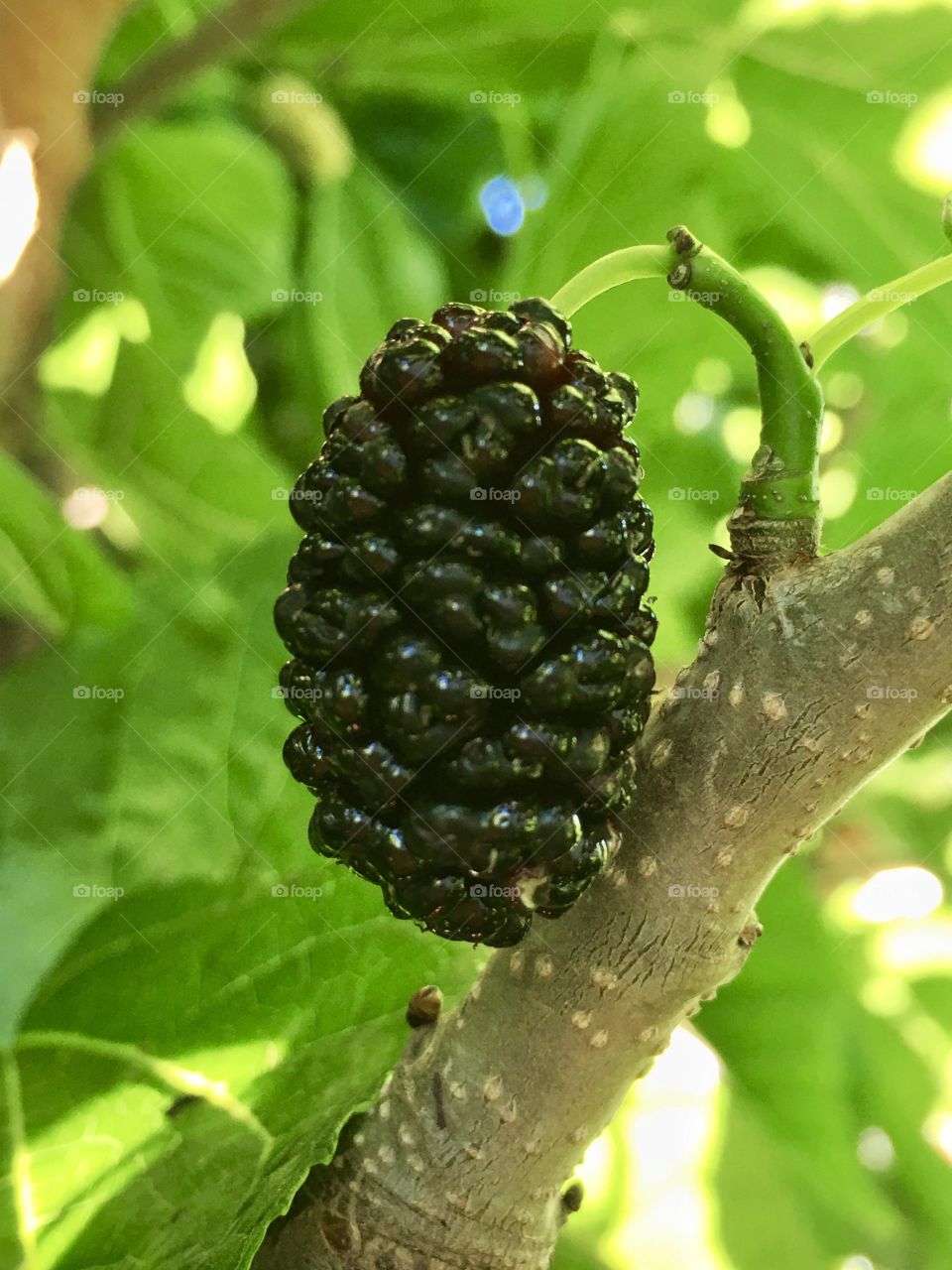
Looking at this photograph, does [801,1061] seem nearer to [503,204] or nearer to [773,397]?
[773,397]

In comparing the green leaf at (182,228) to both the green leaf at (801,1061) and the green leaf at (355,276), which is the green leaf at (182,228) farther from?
the green leaf at (801,1061)

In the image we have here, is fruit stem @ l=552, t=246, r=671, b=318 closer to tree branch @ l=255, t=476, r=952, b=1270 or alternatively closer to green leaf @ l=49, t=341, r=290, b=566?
tree branch @ l=255, t=476, r=952, b=1270

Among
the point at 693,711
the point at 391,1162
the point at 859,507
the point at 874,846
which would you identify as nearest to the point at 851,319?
the point at 693,711

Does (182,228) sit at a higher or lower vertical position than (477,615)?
higher

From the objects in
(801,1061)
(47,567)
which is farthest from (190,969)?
(801,1061)

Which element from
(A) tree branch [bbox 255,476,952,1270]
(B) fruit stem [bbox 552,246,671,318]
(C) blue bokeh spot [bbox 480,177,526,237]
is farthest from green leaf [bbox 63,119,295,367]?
(A) tree branch [bbox 255,476,952,1270]
